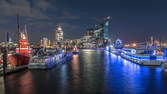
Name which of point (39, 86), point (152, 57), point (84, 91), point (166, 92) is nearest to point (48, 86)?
point (39, 86)

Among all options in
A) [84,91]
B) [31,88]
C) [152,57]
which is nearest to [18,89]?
[31,88]

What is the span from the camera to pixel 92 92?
28344mm

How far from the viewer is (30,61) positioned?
54.5m

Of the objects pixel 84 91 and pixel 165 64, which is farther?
pixel 165 64

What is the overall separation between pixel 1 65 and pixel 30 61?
10436mm

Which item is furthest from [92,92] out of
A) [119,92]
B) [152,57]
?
[152,57]

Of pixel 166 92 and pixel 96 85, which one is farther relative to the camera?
pixel 96 85

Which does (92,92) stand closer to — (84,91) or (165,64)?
(84,91)

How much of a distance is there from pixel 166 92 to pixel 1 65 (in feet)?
96.0

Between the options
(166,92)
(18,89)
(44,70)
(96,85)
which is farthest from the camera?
(44,70)

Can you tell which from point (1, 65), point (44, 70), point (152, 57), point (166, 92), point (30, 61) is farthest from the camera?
point (152, 57)

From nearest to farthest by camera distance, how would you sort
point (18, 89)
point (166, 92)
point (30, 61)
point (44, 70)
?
1. point (166, 92)
2. point (18, 89)
3. point (44, 70)
4. point (30, 61)

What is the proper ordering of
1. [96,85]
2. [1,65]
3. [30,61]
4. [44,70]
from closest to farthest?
[96,85] → [1,65] → [44,70] → [30,61]

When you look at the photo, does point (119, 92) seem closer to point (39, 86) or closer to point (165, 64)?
point (39, 86)
